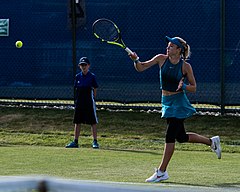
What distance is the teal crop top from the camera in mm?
7895

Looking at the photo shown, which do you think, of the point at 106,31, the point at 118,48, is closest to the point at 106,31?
the point at 106,31

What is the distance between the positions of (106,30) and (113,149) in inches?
89.0

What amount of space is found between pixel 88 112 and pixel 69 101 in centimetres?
274

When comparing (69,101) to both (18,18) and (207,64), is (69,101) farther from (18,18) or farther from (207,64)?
(207,64)

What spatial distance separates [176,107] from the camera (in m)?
7.90

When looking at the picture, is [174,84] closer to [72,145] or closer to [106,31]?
[106,31]

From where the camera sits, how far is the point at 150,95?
1420 centimetres

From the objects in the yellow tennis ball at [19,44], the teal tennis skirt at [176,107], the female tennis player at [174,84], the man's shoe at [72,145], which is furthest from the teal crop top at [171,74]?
the yellow tennis ball at [19,44]

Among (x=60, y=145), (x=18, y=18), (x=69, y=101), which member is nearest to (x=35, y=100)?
(x=69, y=101)

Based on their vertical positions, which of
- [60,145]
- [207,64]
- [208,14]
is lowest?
[60,145]

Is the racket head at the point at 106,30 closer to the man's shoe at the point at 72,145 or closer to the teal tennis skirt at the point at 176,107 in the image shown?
the teal tennis skirt at the point at 176,107

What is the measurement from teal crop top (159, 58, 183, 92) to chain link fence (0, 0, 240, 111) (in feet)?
18.9

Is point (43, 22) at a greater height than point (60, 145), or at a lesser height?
greater

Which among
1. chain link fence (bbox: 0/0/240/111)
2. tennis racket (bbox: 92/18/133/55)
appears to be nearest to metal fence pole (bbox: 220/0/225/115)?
chain link fence (bbox: 0/0/240/111)
